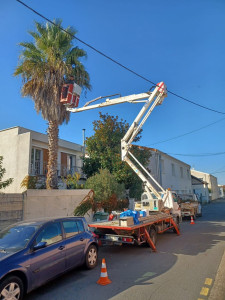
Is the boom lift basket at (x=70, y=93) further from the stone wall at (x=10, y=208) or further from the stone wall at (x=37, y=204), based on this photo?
the stone wall at (x=10, y=208)

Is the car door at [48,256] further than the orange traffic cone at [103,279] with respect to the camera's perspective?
No

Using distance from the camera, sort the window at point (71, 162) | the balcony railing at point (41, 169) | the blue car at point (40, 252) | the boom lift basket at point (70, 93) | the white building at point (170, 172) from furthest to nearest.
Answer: the white building at point (170, 172), the window at point (71, 162), the balcony railing at point (41, 169), the boom lift basket at point (70, 93), the blue car at point (40, 252)

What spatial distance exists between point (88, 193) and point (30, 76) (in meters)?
7.46

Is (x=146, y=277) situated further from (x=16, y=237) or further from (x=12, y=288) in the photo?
(x=16, y=237)

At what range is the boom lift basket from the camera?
12.4m

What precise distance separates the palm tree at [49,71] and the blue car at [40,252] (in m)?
6.96

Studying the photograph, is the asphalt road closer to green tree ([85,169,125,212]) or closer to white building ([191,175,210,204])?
green tree ([85,169,125,212])

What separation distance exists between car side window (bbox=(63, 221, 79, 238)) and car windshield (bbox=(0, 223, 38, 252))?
2.71ft

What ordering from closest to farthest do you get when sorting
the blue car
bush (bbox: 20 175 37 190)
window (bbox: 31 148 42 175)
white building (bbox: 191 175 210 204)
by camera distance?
the blue car < bush (bbox: 20 175 37 190) < window (bbox: 31 148 42 175) < white building (bbox: 191 175 210 204)

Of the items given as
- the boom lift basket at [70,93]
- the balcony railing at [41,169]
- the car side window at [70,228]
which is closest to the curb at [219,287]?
the car side window at [70,228]

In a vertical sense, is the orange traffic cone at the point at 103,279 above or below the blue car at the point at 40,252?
below

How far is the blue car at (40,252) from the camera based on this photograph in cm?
411

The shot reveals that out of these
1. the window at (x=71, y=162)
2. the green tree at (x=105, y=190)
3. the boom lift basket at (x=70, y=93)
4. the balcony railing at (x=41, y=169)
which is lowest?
the green tree at (x=105, y=190)

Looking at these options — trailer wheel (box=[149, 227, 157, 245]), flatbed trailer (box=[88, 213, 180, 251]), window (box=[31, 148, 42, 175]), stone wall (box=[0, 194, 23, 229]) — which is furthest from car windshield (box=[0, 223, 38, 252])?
window (box=[31, 148, 42, 175])
